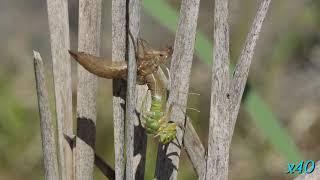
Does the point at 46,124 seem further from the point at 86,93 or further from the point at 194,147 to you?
the point at 194,147

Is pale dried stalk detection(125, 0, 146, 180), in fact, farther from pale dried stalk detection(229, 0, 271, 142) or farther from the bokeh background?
the bokeh background

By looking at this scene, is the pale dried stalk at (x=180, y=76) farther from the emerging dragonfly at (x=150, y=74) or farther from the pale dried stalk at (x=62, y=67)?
the pale dried stalk at (x=62, y=67)

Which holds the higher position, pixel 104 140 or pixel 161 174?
pixel 161 174

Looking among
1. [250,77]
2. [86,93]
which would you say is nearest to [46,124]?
[86,93]

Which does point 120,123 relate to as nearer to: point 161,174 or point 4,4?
point 161,174

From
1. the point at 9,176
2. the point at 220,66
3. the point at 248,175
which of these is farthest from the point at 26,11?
the point at 220,66

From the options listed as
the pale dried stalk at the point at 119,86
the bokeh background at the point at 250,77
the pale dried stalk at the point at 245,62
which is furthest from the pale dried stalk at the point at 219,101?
the bokeh background at the point at 250,77
